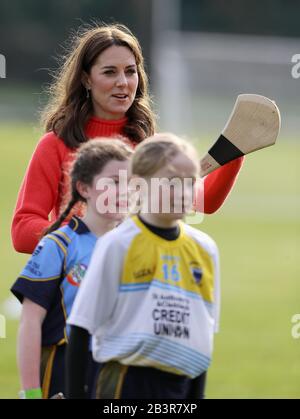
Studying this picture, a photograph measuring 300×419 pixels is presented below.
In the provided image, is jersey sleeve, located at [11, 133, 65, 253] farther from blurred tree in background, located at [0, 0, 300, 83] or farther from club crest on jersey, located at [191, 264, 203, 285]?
blurred tree in background, located at [0, 0, 300, 83]

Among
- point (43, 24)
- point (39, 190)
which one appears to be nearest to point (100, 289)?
point (39, 190)

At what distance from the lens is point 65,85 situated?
14.9 feet

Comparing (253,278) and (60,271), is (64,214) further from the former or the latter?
(253,278)

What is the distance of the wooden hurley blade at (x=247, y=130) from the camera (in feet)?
13.6

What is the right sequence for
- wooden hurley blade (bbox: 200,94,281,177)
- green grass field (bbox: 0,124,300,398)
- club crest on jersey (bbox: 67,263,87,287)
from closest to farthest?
club crest on jersey (bbox: 67,263,87,287) < wooden hurley blade (bbox: 200,94,281,177) < green grass field (bbox: 0,124,300,398)

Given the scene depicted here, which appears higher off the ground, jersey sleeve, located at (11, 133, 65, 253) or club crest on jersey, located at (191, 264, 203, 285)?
jersey sleeve, located at (11, 133, 65, 253)

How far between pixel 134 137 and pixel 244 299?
735cm

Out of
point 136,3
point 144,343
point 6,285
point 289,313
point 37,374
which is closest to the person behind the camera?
point 144,343

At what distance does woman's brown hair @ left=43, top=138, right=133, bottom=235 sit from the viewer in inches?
145

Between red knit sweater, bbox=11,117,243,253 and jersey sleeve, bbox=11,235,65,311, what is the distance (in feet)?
1.53

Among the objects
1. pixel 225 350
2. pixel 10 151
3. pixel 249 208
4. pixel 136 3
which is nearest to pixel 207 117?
pixel 10 151

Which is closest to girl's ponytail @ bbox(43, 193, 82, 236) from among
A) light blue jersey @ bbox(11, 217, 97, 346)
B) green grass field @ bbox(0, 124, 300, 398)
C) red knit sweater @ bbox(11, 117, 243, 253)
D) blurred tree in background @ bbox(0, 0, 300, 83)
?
light blue jersey @ bbox(11, 217, 97, 346)

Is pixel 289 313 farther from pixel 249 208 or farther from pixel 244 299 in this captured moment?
pixel 249 208

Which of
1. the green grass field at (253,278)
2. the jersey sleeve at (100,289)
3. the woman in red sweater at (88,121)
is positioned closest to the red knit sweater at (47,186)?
the woman in red sweater at (88,121)
